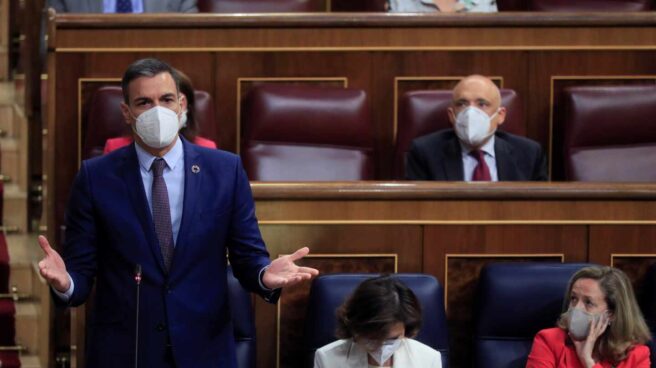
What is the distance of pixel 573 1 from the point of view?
263 cm

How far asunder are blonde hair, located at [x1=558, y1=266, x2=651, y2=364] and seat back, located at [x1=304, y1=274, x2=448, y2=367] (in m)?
0.15

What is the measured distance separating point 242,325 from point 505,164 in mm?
629

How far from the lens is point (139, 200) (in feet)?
4.09

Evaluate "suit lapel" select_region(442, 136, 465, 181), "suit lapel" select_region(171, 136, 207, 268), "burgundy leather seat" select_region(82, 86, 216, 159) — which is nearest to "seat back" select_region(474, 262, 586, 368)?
"suit lapel" select_region(442, 136, 465, 181)

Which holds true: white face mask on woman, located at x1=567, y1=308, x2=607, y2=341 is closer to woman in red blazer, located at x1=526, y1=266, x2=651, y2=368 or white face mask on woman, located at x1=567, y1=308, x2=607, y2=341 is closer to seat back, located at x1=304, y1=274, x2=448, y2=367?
woman in red blazer, located at x1=526, y1=266, x2=651, y2=368

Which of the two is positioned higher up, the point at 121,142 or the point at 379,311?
the point at 121,142

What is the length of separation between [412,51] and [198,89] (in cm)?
38

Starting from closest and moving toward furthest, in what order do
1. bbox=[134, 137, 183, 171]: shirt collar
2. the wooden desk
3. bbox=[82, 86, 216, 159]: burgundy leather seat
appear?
bbox=[134, 137, 183, 171]: shirt collar
the wooden desk
bbox=[82, 86, 216, 159]: burgundy leather seat

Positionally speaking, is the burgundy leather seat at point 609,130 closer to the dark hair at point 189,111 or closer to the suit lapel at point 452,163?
the suit lapel at point 452,163

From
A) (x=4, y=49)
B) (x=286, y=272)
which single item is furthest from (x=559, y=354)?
(x=4, y=49)

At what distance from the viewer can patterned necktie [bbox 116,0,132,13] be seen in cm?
237

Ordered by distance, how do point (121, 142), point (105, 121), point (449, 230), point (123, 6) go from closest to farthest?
1. point (449, 230)
2. point (121, 142)
3. point (105, 121)
4. point (123, 6)

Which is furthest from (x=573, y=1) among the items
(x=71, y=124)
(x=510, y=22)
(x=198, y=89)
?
(x=71, y=124)

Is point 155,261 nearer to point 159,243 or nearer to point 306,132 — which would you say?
point 159,243
